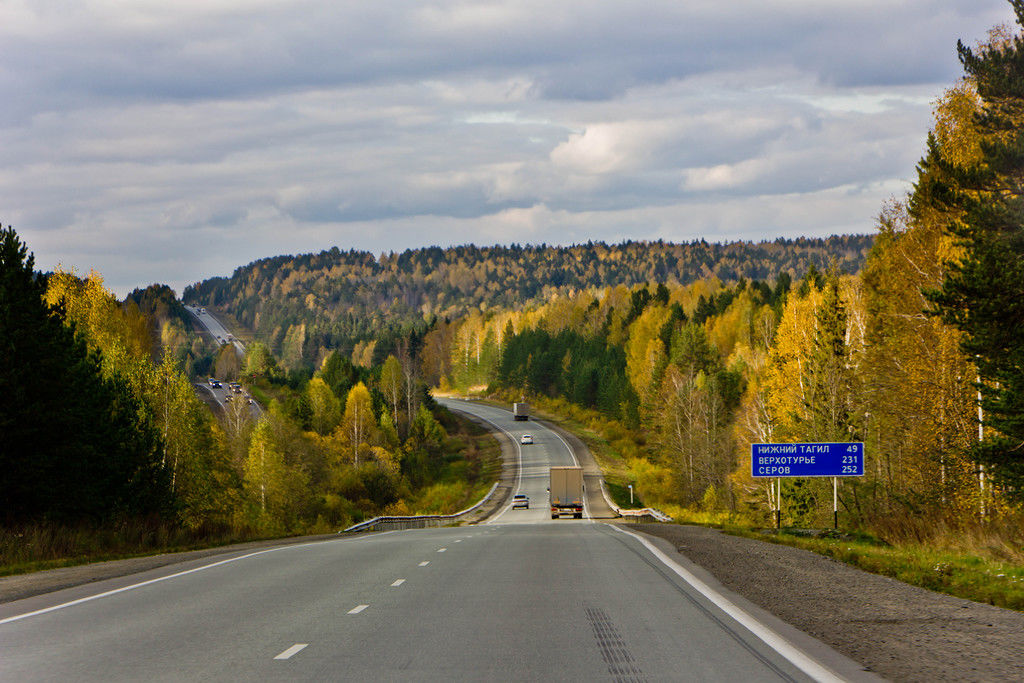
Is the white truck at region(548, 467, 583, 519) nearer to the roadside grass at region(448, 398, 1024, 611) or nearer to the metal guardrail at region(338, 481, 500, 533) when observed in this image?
the metal guardrail at region(338, 481, 500, 533)

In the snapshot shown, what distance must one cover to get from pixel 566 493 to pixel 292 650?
65.2 meters

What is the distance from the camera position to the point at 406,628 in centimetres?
1125

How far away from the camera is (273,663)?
9086mm

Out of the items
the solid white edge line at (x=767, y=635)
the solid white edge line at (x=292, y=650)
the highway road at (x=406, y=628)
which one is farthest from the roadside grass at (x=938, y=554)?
the solid white edge line at (x=292, y=650)

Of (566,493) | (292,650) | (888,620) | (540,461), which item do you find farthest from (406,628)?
(540,461)

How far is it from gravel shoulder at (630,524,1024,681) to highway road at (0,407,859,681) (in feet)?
1.57

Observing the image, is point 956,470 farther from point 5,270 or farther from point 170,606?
point 5,270

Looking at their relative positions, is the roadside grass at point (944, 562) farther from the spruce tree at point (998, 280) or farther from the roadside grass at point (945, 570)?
the spruce tree at point (998, 280)

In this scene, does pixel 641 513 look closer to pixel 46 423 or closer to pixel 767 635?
pixel 46 423

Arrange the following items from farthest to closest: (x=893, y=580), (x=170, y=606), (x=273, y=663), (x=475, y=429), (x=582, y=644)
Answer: (x=475, y=429) → (x=893, y=580) → (x=170, y=606) → (x=582, y=644) → (x=273, y=663)

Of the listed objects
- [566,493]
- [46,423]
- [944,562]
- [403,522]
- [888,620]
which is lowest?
[403,522]

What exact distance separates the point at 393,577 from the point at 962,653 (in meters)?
10.1

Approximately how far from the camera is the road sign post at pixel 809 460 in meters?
35.9

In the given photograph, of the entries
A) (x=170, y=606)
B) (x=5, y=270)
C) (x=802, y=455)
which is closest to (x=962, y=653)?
(x=170, y=606)
